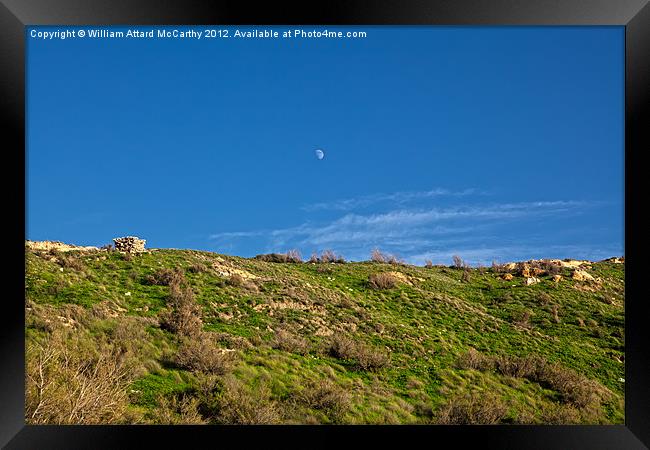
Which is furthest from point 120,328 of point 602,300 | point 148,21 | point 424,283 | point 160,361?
point 602,300

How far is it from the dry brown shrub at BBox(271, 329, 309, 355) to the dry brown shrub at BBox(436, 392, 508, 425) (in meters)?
3.82

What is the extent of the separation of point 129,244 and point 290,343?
435 inches

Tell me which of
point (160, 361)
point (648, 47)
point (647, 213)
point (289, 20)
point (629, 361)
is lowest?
point (160, 361)

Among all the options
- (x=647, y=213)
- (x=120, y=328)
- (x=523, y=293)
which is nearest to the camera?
(x=647, y=213)

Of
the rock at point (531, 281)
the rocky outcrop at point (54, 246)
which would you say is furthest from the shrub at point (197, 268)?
the rock at point (531, 281)

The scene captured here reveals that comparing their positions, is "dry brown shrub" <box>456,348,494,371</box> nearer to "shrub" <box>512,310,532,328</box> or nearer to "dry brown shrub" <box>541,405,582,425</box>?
"dry brown shrub" <box>541,405,582,425</box>

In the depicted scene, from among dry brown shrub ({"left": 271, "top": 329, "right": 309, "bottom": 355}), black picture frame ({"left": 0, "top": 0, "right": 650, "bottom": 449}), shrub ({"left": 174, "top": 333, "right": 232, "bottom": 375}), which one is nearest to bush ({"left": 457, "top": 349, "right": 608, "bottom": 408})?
dry brown shrub ({"left": 271, "top": 329, "right": 309, "bottom": 355})

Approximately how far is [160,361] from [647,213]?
8.16 m

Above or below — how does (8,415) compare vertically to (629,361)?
→ below

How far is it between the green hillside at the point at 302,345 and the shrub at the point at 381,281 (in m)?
0.07

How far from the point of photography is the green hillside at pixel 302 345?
22.0 ft

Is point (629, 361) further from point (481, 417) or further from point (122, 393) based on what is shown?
point (122, 393)

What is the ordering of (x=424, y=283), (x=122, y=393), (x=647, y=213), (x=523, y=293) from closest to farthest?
1. (x=647, y=213)
2. (x=122, y=393)
3. (x=523, y=293)
4. (x=424, y=283)

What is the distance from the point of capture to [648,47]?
125 inches
